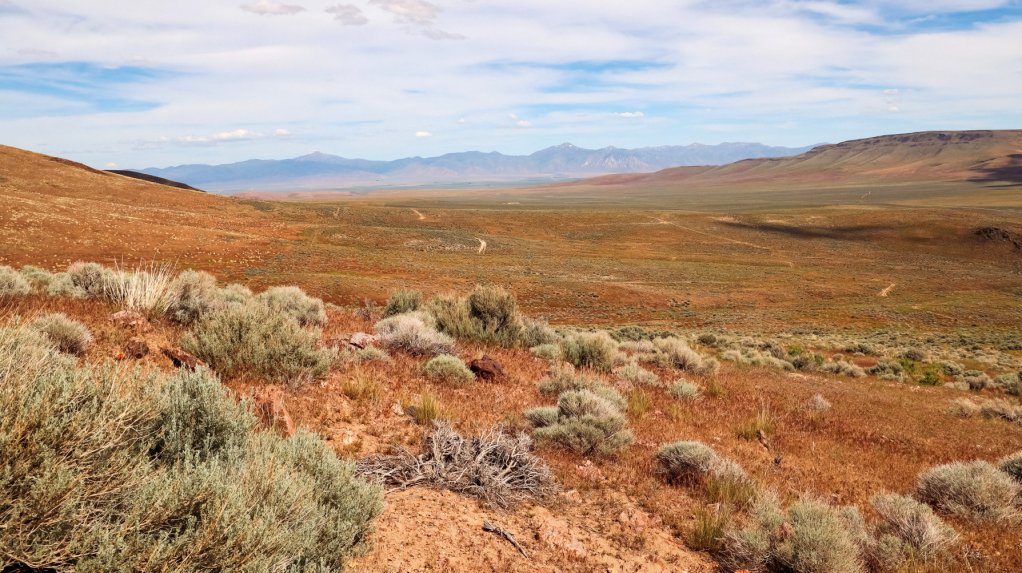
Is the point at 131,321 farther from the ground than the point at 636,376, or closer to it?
farther from the ground

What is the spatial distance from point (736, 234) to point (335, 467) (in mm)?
91633

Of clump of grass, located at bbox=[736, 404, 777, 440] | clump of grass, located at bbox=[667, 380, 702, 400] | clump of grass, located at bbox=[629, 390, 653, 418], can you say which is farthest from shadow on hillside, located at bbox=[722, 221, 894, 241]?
clump of grass, located at bbox=[629, 390, 653, 418]

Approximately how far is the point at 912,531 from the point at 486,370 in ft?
17.2

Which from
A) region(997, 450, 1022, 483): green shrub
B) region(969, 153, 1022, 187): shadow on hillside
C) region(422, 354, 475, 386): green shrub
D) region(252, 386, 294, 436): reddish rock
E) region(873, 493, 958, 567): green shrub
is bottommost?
region(997, 450, 1022, 483): green shrub

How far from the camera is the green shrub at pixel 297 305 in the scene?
9.95 metres

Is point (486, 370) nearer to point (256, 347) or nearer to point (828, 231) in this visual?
point (256, 347)

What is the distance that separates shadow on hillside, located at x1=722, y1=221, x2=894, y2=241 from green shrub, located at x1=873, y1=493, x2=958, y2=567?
90.0m

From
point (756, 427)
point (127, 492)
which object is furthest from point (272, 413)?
point (756, 427)

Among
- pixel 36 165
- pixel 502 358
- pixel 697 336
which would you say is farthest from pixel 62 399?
pixel 36 165

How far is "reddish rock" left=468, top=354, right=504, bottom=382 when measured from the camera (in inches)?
316

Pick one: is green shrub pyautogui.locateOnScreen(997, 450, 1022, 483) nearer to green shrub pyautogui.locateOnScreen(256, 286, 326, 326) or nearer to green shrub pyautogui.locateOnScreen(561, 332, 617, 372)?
green shrub pyautogui.locateOnScreen(561, 332, 617, 372)

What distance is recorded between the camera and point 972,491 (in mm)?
5359

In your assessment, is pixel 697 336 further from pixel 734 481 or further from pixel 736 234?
pixel 736 234

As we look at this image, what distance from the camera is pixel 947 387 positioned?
16438 mm
